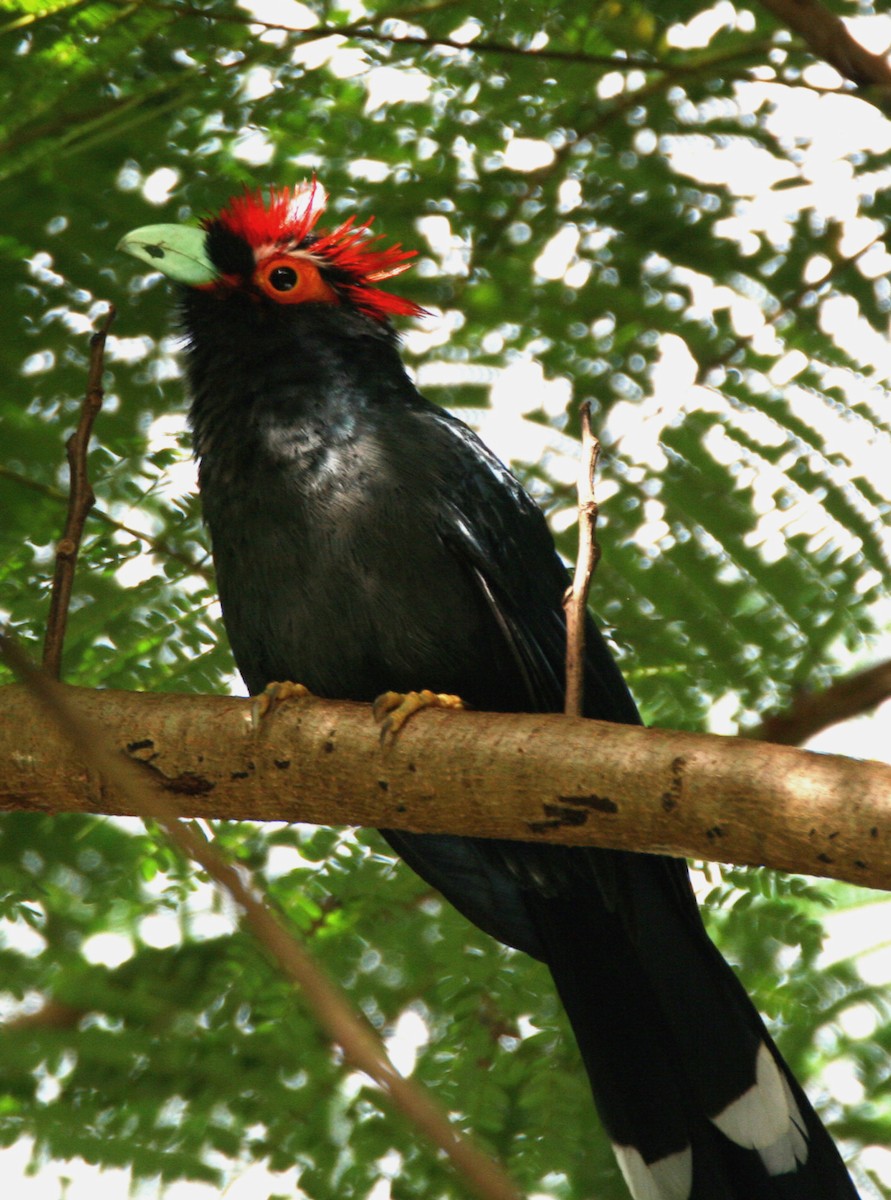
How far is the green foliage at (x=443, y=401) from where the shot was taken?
313 centimetres

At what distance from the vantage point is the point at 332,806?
8.87 ft

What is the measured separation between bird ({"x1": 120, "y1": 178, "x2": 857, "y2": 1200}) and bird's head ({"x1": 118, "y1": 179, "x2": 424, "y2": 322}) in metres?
0.02

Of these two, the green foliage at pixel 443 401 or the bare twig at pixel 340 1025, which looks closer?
the bare twig at pixel 340 1025

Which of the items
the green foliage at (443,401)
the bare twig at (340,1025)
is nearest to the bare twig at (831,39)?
the green foliage at (443,401)

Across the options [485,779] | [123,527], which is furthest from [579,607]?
[123,527]

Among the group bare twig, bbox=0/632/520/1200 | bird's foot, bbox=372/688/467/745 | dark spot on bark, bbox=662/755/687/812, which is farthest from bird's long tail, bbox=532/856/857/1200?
bare twig, bbox=0/632/520/1200

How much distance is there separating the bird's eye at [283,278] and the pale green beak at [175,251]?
0.51ft

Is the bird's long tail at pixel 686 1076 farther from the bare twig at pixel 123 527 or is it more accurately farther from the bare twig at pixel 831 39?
the bare twig at pixel 831 39

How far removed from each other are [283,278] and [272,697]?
1.37 meters

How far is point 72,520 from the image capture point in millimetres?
2814

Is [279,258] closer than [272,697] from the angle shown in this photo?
No

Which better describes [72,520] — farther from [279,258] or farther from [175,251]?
[279,258]

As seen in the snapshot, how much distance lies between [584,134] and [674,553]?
1264 mm

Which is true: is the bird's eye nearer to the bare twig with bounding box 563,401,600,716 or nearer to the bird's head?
the bird's head
